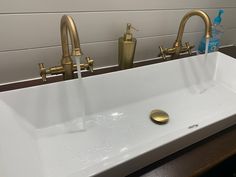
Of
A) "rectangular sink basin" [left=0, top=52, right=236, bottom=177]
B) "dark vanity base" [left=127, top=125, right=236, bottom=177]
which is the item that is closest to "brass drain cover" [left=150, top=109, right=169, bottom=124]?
"rectangular sink basin" [left=0, top=52, right=236, bottom=177]

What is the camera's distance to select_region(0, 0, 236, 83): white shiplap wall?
62 centimetres

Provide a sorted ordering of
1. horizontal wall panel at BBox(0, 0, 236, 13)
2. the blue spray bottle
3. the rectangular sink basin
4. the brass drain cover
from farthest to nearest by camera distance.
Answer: the blue spray bottle → the brass drain cover → horizontal wall panel at BBox(0, 0, 236, 13) → the rectangular sink basin

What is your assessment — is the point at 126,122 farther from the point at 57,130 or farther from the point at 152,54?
the point at 152,54

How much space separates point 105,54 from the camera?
2.67ft

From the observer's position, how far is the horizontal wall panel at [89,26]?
0.62 m

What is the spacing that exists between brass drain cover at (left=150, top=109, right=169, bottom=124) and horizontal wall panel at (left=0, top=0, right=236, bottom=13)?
0.41m

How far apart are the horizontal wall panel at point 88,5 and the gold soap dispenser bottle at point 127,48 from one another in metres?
0.09

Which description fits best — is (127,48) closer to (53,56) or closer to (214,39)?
(53,56)

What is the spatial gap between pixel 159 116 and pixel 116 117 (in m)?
0.16

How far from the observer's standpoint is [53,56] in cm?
72

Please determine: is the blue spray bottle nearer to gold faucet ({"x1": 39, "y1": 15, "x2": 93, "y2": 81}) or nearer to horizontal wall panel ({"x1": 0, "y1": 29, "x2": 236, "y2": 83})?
horizontal wall panel ({"x1": 0, "y1": 29, "x2": 236, "y2": 83})

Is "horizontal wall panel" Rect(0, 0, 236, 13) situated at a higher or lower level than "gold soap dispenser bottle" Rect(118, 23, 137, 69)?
higher

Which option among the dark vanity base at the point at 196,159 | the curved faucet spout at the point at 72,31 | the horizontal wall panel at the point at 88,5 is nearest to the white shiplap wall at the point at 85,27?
the horizontal wall panel at the point at 88,5

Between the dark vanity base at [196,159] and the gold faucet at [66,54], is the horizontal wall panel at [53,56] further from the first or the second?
the dark vanity base at [196,159]
